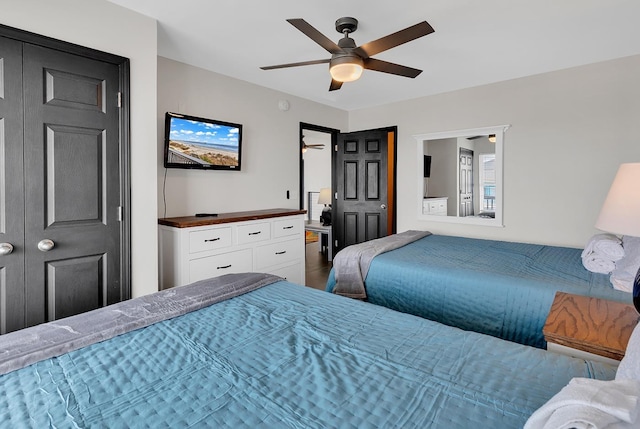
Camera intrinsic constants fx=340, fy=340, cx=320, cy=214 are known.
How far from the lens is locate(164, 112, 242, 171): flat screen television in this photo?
332cm

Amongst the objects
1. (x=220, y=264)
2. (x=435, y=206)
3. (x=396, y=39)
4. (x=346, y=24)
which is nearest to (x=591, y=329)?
(x=396, y=39)

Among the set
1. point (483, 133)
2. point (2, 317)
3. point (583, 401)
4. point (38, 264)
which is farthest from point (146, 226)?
point (483, 133)

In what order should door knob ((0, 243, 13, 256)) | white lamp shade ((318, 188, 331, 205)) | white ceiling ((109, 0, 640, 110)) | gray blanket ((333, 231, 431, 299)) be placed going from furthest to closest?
white lamp shade ((318, 188, 331, 205))
gray blanket ((333, 231, 431, 299))
white ceiling ((109, 0, 640, 110))
door knob ((0, 243, 13, 256))

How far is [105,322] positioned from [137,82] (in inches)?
72.1

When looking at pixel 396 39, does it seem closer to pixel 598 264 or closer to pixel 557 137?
pixel 598 264

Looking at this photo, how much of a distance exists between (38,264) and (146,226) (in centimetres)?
66

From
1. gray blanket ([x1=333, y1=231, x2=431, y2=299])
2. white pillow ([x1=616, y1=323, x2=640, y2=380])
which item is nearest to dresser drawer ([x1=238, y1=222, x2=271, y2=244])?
gray blanket ([x1=333, y1=231, x2=431, y2=299])

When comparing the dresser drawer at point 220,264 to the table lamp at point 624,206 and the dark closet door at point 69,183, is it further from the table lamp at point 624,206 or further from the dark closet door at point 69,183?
the table lamp at point 624,206

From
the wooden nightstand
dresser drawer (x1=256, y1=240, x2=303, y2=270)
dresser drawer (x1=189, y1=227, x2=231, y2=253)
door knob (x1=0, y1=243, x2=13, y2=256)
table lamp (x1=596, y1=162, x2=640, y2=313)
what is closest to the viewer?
the wooden nightstand

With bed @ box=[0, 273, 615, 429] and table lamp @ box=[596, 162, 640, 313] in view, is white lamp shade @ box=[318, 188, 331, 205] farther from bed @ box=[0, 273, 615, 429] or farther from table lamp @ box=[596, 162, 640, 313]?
bed @ box=[0, 273, 615, 429]

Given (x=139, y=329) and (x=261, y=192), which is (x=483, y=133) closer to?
(x=261, y=192)

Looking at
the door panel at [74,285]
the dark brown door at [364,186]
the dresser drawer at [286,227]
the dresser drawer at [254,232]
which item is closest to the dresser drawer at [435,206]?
the dark brown door at [364,186]

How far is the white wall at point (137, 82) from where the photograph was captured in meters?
2.19

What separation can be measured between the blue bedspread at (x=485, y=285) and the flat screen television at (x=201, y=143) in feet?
6.01
